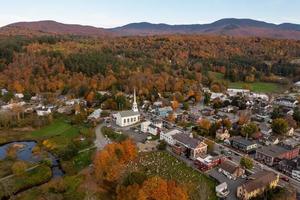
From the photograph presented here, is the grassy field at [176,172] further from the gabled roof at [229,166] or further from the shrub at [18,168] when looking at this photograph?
the shrub at [18,168]

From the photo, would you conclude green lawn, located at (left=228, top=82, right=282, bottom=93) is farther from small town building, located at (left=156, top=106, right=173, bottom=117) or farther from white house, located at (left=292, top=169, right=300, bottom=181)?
white house, located at (left=292, top=169, right=300, bottom=181)

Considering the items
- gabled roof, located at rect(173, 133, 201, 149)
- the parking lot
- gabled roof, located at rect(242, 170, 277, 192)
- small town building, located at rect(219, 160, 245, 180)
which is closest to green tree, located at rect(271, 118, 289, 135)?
gabled roof, located at rect(173, 133, 201, 149)

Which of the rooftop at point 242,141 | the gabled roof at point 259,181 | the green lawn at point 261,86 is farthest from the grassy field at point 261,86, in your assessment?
the gabled roof at point 259,181

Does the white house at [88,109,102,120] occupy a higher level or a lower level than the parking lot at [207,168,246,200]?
higher

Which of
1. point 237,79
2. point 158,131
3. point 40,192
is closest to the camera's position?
point 40,192

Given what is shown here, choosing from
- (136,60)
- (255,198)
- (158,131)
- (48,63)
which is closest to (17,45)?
(48,63)

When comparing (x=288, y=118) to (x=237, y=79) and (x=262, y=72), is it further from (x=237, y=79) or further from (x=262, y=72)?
(x=262, y=72)
